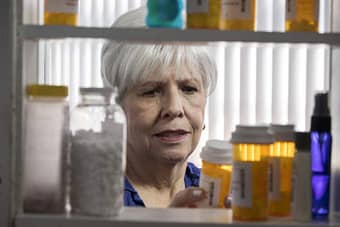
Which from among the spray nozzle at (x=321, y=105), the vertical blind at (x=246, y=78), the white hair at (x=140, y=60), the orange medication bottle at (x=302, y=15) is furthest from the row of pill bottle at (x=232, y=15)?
the vertical blind at (x=246, y=78)

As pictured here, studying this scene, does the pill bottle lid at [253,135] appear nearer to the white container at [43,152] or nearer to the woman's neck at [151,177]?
the white container at [43,152]

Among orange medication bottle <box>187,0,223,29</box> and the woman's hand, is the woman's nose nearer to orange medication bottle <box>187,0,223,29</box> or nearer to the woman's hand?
the woman's hand

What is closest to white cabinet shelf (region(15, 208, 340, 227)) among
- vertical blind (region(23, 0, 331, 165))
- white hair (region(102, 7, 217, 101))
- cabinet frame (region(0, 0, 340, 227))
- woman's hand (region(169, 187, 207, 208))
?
cabinet frame (region(0, 0, 340, 227))

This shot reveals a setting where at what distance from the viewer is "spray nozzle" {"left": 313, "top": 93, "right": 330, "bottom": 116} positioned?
0.93 meters

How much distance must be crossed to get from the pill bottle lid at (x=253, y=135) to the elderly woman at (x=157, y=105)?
24.1 inches

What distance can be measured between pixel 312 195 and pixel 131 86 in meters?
0.72

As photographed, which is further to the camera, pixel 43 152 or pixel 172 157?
pixel 172 157

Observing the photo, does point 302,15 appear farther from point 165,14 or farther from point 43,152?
point 43,152

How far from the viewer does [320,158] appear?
0.93 metres

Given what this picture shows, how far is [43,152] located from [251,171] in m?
0.31

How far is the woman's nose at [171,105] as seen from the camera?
60.7 inches

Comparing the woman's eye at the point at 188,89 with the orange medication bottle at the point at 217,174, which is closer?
the orange medication bottle at the point at 217,174

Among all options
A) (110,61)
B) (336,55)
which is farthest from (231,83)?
(336,55)

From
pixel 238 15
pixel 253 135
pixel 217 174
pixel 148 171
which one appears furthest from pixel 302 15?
pixel 148 171
